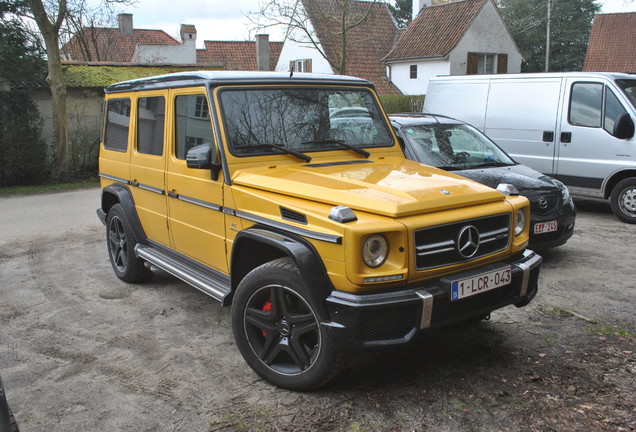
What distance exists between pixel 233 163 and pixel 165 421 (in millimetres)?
1898

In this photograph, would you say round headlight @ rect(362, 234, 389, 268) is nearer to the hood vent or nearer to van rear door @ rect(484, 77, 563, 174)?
the hood vent

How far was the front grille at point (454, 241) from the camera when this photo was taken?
11.8 feet

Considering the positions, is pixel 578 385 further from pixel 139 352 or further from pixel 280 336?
pixel 139 352

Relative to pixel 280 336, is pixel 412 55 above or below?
above

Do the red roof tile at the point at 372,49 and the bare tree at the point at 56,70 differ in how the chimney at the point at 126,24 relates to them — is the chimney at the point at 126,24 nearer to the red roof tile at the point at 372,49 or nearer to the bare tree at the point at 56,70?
the red roof tile at the point at 372,49

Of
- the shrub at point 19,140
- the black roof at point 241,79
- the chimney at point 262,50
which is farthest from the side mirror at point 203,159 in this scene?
the chimney at point 262,50

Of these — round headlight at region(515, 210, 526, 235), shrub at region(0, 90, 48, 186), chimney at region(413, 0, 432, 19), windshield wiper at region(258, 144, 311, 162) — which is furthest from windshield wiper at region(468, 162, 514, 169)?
chimney at region(413, 0, 432, 19)

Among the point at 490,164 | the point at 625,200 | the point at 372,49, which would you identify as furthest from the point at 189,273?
the point at 372,49

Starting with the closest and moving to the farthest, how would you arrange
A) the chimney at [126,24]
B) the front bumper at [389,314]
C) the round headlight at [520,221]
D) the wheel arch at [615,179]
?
the front bumper at [389,314] → the round headlight at [520,221] → the wheel arch at [615,179] → the chimney at [126,24]

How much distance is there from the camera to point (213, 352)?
15.3 ft

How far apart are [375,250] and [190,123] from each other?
227cm

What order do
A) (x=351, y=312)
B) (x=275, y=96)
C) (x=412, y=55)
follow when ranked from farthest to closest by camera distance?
(x=412, y=55) < (x=275, y=96) < (x=351, y=312)

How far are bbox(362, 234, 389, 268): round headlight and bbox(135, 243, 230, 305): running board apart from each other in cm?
142

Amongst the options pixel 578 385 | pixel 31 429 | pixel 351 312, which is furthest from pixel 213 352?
pixel 578 385
